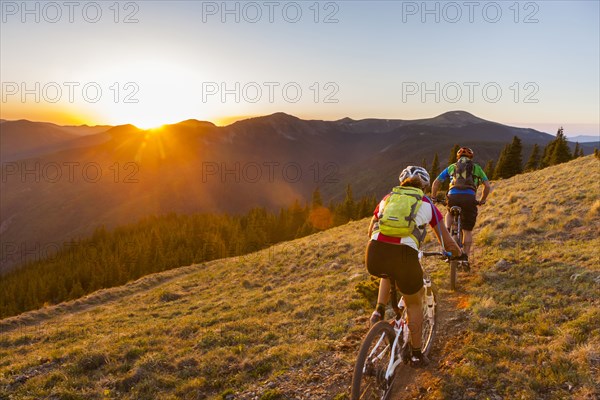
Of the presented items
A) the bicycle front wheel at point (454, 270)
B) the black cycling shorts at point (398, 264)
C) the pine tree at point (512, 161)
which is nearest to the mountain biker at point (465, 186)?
the bicycle front wheel at point (454, 270)

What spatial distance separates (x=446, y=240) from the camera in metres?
5.12

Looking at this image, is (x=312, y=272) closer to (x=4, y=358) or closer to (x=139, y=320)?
(x=139, y=320)

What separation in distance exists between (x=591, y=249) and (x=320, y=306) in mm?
8216

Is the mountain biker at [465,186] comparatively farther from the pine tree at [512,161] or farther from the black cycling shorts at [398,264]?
the pine tree at [512,161]

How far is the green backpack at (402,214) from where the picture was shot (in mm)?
4613

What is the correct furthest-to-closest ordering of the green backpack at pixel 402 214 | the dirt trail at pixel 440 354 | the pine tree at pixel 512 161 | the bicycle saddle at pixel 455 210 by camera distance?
the pine tree at pixel 512 161, the bicycle saddle at pixel 455 210, the dirt trail at pixel 440 354, the green backpack at pixel 402 214

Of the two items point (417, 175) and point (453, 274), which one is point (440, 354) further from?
point (417, 175)

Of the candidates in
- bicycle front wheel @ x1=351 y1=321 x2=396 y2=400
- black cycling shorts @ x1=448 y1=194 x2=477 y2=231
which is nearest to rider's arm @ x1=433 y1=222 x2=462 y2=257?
bicycle front wheel @ x1=351 y1=321 x2=396 y2=400

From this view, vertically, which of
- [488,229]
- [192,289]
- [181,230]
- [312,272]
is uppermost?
[488,229]

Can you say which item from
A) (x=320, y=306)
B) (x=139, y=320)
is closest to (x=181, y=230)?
(x=139, y=320)

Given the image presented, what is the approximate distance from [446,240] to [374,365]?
82.6 inches

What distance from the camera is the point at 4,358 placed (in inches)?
471

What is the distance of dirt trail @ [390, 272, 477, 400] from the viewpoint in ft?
18.0

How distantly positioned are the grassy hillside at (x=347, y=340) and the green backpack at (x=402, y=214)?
2701mm
